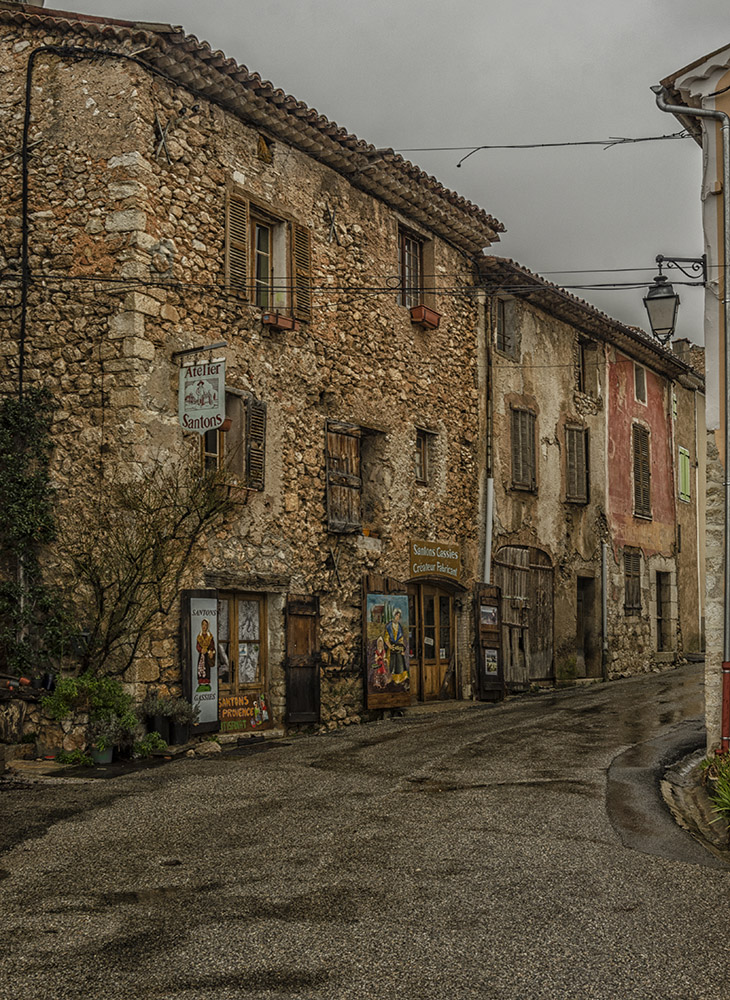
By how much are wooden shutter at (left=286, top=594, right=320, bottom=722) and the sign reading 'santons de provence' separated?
289 centimetres

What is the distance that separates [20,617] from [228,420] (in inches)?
132

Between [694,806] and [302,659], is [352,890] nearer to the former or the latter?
[694,806]

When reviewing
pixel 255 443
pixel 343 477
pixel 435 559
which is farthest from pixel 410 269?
pixel 255 443

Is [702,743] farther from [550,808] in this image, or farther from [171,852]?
[171,852]

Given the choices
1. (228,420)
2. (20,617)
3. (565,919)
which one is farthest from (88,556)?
(565,919)

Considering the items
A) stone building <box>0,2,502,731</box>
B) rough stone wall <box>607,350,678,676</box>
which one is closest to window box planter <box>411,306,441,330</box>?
stone building <box>0,2,502,731</box>

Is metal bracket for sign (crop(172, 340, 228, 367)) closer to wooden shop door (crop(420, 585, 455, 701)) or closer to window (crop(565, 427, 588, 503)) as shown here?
wooden shop door (crop(420, 585, 455, 701))

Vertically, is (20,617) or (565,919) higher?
(20,617)

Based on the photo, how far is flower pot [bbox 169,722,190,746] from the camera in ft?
35.3

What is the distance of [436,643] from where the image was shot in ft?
53.4

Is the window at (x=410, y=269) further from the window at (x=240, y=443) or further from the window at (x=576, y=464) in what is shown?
the window at (x=576, y=464)

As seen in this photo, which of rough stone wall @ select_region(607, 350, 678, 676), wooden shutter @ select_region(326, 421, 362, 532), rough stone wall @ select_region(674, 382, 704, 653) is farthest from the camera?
rough stone wall @ select_region(674, 382, 704, 653)

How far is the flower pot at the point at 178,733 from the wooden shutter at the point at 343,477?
3.86 m

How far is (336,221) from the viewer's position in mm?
14398
